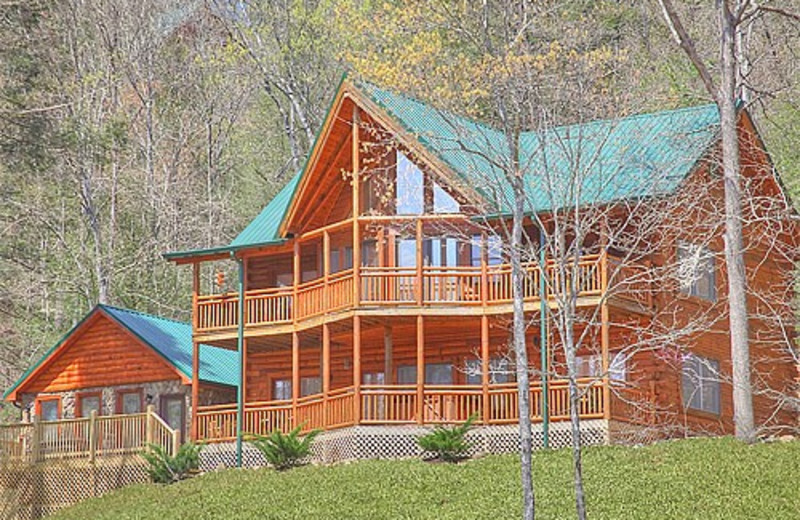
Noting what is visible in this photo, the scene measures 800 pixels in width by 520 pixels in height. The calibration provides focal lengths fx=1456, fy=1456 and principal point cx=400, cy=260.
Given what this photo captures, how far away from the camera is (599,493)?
23344 mm

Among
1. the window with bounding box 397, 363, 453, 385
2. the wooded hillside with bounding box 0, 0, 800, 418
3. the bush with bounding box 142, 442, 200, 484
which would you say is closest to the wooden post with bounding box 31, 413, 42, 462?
the bush with bounding box 142, 442, 200, 484

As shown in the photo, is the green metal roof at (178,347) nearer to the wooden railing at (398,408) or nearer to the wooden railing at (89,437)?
the wooden railing at (398,408)

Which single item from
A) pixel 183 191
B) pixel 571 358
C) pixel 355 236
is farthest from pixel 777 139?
pixel 183 191

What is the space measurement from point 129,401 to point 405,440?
10953mm

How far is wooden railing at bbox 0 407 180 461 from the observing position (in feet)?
106

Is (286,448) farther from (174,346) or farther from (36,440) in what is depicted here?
(174,346)

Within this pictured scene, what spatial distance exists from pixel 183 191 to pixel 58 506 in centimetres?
2045

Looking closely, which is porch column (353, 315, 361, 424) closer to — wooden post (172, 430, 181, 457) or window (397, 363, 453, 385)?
window (397, 363, 453, 385)

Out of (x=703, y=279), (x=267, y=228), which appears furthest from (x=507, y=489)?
(x=267, y=228)

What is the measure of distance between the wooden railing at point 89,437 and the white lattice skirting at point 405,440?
2.38 m

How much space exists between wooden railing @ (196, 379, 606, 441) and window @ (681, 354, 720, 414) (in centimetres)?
284

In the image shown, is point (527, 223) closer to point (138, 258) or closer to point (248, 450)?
point (248, 450)

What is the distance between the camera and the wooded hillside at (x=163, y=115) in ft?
124

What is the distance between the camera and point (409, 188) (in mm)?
32500
